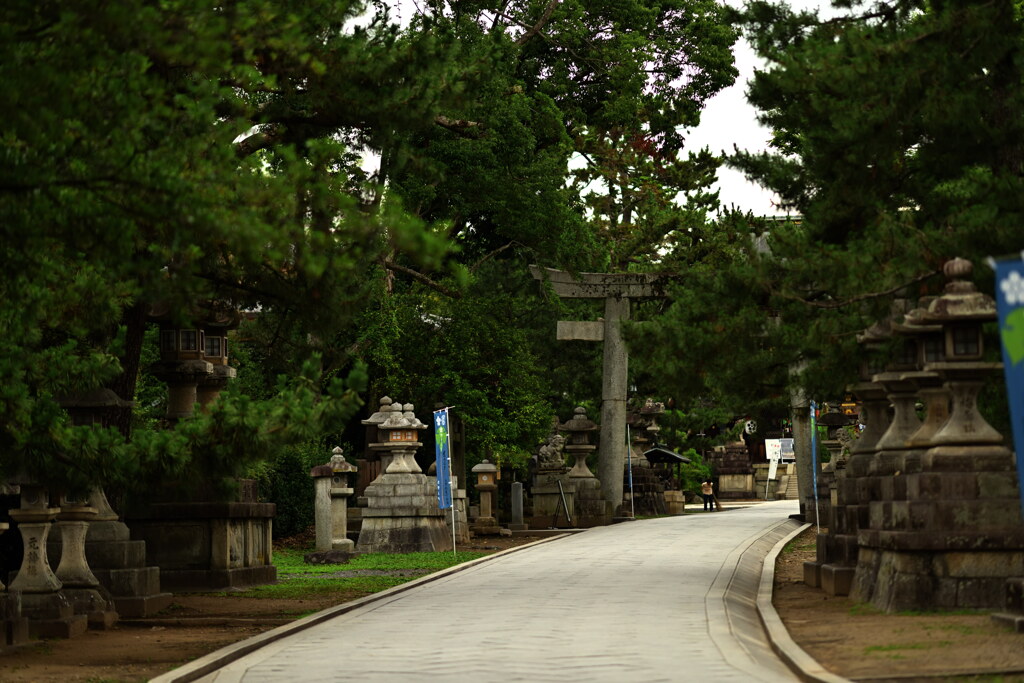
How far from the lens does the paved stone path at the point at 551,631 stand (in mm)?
10891

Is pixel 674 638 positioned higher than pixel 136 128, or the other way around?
pixel 136 128

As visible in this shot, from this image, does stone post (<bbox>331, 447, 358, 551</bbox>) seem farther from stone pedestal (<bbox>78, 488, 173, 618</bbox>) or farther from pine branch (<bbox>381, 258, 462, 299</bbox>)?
stone pedestal (<bbox>78, 488, 173, 618</bbox>)

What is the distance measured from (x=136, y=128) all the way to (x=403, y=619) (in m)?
7.84

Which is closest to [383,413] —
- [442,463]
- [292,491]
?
[442,463]

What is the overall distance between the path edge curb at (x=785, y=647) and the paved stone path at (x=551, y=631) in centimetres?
12

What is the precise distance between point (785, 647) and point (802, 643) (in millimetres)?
868

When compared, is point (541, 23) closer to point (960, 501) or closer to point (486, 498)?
point (486, 498)

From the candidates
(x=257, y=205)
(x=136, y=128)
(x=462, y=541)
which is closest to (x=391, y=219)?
(x=257, y=205)

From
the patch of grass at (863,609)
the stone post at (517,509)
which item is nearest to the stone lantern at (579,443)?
the stone post at (517,509)

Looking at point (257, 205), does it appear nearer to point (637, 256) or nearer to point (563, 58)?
point (563, 58)

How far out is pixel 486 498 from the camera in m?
35.9

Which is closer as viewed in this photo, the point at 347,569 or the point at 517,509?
the point at 347,569

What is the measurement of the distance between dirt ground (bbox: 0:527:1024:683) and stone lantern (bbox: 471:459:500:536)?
16677 mm

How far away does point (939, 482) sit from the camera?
14219 mm
